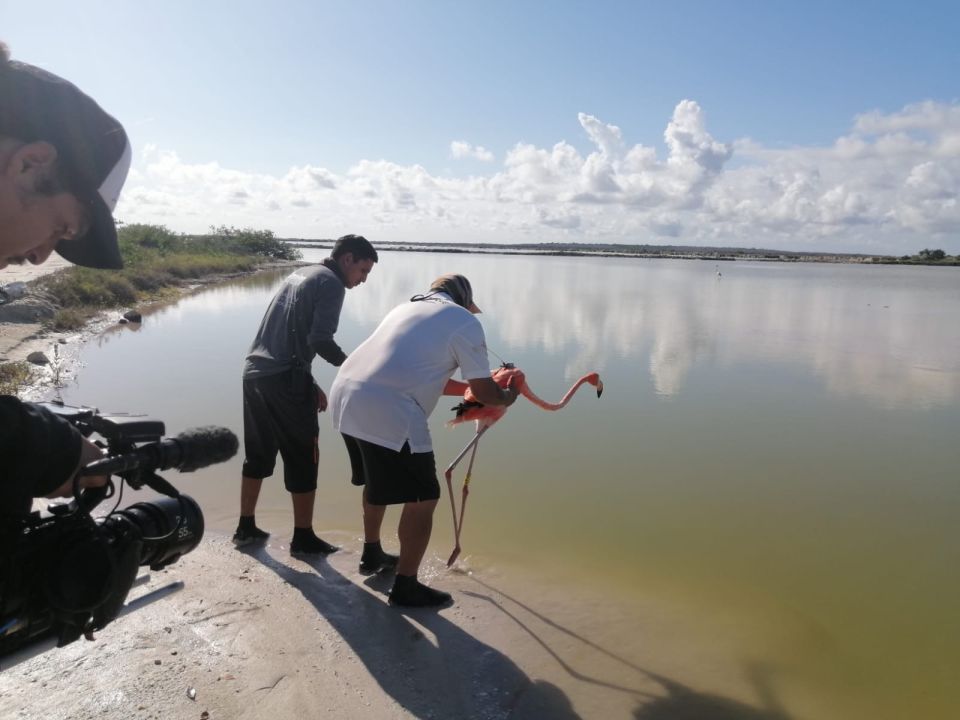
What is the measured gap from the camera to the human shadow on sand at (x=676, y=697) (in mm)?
2965

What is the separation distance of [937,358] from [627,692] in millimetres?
12323

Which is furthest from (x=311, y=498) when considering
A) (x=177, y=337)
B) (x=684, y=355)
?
(x=177, y=337)

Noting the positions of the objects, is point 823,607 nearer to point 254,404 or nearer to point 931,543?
point 931,543

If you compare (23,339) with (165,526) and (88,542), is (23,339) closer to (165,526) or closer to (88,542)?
(165,526)

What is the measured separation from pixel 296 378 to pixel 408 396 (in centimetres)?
93

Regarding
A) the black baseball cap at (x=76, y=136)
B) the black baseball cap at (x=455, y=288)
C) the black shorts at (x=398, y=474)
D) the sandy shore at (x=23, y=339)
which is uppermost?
A: the black baseball cap at (x=76, y=136)

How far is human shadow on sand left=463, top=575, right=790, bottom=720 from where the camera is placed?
117 inches

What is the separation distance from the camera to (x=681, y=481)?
5930 mm

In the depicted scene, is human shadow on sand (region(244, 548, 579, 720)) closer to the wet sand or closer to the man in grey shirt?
the wet sand

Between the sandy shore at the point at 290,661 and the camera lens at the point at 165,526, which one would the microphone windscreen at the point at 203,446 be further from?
the sandy shore at the point at 290,661

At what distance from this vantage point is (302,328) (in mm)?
3865

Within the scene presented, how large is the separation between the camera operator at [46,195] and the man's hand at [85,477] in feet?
0.05

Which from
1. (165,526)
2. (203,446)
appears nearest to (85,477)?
(203,446)

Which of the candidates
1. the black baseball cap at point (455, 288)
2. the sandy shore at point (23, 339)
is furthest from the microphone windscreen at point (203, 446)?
the sandy shore at point (23, 339)
